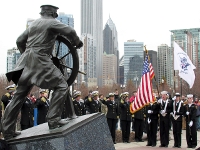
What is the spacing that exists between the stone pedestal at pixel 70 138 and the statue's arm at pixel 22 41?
1.70m

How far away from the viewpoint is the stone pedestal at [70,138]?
6.51 meters

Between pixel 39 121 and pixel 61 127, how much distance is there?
6132mm

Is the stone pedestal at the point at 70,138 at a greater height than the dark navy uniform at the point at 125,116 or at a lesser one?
greater

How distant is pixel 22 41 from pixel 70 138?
2250 millimetres

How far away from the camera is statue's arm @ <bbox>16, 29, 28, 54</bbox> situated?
7.35 metres

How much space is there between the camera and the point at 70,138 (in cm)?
660

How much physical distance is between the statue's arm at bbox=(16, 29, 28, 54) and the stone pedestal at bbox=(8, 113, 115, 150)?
170 centimetres

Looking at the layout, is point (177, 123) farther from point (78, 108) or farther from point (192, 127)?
point (78, 108)

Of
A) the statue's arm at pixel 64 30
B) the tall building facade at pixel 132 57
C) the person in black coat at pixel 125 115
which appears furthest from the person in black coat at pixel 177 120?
the tall building facade at pixel 132 57

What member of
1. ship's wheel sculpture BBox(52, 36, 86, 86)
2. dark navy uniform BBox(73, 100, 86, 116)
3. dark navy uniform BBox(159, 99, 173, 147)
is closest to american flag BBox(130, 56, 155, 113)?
dark navy uniform BBox(159, 99, 173, 147)

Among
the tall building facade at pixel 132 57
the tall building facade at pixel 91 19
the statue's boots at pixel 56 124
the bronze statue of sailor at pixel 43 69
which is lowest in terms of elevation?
the statue's boots at pixel 56 124

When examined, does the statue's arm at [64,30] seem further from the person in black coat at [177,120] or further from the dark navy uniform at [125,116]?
the dark navy uniform at [125,116]

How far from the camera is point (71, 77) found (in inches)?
298

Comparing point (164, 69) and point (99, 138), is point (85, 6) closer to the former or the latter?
point (164, 69)
